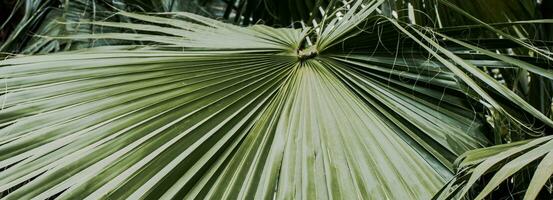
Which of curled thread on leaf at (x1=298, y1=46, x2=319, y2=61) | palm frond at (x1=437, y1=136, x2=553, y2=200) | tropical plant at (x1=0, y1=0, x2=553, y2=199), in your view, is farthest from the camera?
curled thread on leaf at (x1=298, y1=46, x2=319, y2=61)

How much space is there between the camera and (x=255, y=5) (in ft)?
5.43

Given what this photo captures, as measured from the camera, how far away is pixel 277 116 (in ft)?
2.83

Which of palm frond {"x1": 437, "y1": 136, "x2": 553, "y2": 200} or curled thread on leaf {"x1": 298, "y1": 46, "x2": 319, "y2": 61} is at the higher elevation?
curled thread on leaf {"x1": 298, "y1": 46, "x2": 319, "y2": 61}

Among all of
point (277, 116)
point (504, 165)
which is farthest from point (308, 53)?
Answer: point (504, 165)

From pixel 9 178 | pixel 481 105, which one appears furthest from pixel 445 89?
pixel 9 178

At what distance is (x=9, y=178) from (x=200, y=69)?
1.03ft

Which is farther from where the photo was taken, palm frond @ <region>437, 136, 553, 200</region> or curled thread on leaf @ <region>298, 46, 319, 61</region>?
curled thread on leaf @ <region>298, 46, 319, 61</region>

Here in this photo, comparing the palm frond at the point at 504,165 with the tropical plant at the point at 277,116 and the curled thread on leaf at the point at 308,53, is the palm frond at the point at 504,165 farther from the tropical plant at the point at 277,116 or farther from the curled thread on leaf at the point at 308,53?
the curled thread on leaf at the point at 308,53

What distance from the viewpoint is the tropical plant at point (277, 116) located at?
2.41 ft

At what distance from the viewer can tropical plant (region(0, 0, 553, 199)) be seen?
28.9 inches

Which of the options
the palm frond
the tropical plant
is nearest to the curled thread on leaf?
the tropical plant

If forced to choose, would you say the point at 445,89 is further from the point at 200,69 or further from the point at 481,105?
the point at 200,69

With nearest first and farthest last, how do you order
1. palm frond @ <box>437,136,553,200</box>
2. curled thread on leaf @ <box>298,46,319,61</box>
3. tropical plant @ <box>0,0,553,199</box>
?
palm frond @ <box>437,136,553,200</box> < tropical plant @ <box>0,0,553,199</box> < curled thread on leaf @ <box>298,46,319,61</box>

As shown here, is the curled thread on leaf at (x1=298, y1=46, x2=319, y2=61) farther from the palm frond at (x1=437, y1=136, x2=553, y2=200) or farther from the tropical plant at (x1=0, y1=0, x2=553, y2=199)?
the palm frond at (x1=437, y1=136, x2=553, y2=200)
